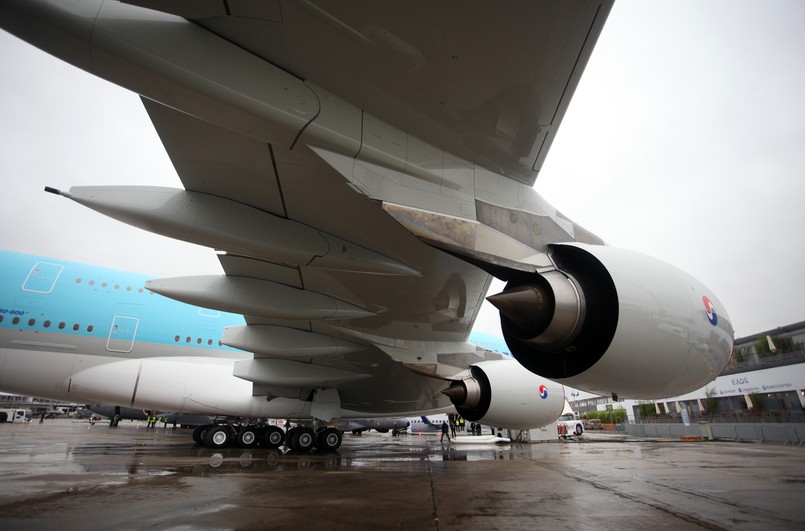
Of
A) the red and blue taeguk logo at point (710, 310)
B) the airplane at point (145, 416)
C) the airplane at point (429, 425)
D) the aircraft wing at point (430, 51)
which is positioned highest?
the aircraft wing at point (430, 51)

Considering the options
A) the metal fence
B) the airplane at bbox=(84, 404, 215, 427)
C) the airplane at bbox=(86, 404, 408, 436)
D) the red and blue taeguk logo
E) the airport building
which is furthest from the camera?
the airport building

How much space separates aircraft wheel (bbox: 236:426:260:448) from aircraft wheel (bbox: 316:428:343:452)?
2093mm

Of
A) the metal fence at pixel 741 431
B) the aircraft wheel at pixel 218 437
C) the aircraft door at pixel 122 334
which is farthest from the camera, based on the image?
the metal fence at pixel 741 431

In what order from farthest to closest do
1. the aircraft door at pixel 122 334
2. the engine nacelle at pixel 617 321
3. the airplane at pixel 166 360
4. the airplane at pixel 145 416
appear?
the airplane at pixel 145 416 → the aircraft door at pixel 122 334 → the airplane at pixel 166 360 → the engine nacelle at pixel 617 321

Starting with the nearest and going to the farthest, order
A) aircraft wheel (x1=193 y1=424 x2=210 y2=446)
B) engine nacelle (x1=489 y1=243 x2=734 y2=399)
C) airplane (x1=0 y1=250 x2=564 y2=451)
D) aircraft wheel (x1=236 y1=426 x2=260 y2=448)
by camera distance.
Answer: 1. engine nacelle (x1=489 y1=243 x2=734 y2=399)
2. airplane (x1=0 y1=250 x2=564 y2=451)
3. aircraft wheel (x1=236 y1=426 x2=260 y2=448)
4. aircraft wheel (x1=193 y1=424 x2=210 y2=446)

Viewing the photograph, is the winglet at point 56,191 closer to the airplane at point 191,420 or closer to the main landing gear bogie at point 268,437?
the main landing gear bogie at point 268,437

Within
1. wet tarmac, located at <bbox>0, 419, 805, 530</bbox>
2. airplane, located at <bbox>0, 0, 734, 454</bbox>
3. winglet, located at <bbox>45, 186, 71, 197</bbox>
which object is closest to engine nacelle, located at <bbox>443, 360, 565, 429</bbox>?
wet tarmac, located at <bbox>0, 419, 805, 530</bbox>

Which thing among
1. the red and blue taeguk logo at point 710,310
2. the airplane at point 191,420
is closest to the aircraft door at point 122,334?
the red and blue taeguk logo at point 710,310

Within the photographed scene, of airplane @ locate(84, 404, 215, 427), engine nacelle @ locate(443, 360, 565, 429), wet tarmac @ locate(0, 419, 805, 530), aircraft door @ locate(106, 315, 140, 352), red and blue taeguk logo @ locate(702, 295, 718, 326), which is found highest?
aircraft door @ locate(106, 315, 140, 352)

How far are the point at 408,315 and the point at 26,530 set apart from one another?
4.68 meters

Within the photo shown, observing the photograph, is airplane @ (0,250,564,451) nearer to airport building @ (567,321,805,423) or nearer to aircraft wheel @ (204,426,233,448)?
aircraft wheel @ (204,426,233,448)

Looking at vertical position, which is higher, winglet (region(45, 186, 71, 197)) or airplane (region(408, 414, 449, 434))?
winglet (region(45, 186, 71, 197))

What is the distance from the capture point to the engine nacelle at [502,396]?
23.2ft

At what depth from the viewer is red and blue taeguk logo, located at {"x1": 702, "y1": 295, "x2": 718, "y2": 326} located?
3.27m
